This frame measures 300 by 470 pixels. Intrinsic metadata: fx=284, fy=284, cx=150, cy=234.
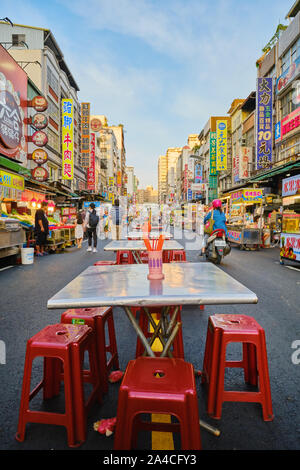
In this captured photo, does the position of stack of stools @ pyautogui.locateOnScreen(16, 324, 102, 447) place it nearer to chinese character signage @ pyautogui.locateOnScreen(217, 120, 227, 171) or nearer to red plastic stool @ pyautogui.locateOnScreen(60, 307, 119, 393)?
red plastic stool @ pyautogui.locateOnScreen(60, 307, 119, 393)

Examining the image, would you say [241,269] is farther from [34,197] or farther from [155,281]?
[34,197]

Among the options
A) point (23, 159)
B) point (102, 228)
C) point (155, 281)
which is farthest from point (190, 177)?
point (155, 281)

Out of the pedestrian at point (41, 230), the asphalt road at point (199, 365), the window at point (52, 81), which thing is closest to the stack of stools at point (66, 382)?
the asphalt road at point (199, 365)

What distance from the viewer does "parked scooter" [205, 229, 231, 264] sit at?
29.3ft

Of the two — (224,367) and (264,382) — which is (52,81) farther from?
(264,382)

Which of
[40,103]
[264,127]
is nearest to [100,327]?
[40,103]

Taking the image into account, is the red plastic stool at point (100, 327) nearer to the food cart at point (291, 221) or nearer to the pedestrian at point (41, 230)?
the food cart at point (291, 221)

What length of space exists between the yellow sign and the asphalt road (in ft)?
22.4

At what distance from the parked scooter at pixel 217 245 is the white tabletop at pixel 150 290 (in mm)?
6458

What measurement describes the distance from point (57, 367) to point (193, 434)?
4.52 ft

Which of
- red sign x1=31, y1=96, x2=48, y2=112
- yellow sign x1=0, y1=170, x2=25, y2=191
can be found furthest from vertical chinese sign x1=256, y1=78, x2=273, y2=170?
yellow sign x1=0, y1=170, x2=25, y2=191

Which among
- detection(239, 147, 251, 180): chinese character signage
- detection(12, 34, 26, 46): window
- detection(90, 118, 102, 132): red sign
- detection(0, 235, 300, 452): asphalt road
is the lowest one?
detection(0, 235, 300, 452): asphalt road

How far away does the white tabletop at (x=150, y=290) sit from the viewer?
1771 millimetres

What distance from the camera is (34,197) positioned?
54.6 feet
